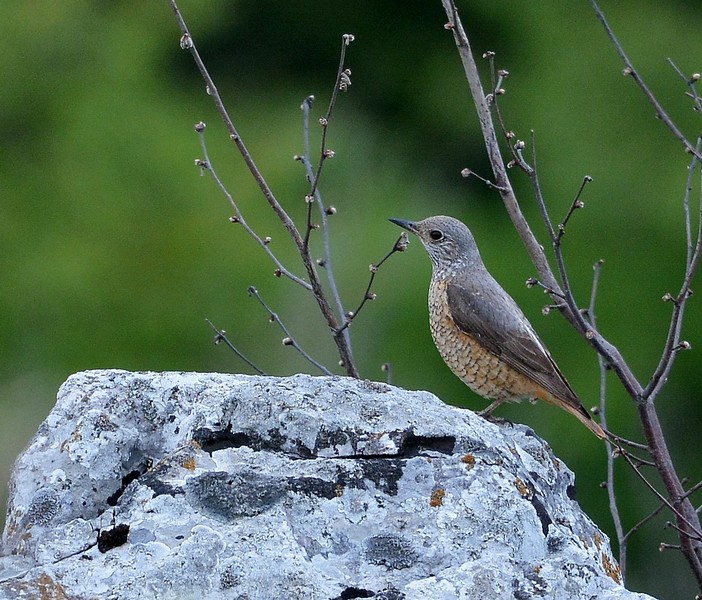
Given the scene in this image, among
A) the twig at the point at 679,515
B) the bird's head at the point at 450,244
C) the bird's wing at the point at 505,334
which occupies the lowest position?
the twig at the point at 679,515

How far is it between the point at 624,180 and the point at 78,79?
14.6 feet

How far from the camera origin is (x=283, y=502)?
2.71 meters

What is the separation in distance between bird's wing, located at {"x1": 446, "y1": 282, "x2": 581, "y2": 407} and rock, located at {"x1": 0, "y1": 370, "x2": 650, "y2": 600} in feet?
5.56

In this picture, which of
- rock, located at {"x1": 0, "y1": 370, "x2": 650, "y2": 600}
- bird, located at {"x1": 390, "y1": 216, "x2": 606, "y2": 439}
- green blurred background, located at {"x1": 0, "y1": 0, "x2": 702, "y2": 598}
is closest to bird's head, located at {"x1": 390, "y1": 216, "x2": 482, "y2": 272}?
bird, located at {"x1": 390, "y1": 216, "x2": 606, "y2": 439}

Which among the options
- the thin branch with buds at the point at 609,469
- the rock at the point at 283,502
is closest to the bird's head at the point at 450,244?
the thin branch with buds at the point at 609,469

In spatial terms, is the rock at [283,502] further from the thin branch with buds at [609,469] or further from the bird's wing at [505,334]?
the bird's wing at [505,334]

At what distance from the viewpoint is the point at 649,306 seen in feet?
27.5

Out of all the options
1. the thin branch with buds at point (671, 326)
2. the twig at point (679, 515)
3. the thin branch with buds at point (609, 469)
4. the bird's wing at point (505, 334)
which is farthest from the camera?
the bird's wing at point (505, 334)

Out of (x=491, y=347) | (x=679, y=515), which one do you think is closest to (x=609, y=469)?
(x=679, y=515)

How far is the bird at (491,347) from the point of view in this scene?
15.8 feet

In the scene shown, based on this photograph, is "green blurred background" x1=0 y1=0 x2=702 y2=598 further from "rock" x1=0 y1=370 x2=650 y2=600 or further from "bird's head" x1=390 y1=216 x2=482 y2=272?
"rock" x1=0 y1=370 x2=650 y2=600

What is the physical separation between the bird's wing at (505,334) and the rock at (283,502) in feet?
5.56

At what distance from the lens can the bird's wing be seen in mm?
4793

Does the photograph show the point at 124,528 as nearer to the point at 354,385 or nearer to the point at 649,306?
the point at 354,385
